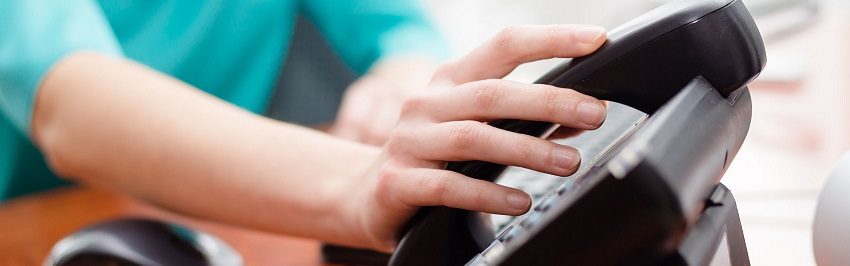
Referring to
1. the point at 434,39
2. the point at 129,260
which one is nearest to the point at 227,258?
the point at 129,260

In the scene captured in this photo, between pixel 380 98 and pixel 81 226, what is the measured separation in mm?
266

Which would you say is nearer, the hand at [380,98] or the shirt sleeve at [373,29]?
the hand at [380,98]

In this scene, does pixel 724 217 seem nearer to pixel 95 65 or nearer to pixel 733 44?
pixel 733 44

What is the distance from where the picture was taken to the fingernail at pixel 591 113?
0.34 m

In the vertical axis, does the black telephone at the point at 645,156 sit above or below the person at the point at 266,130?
above

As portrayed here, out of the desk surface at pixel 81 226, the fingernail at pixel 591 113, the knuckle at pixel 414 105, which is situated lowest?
the desk surface at pixel 81 226

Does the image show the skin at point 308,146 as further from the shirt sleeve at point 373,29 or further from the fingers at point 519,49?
the shirt sleeve at point 373,29

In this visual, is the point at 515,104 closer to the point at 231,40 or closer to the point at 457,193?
the point at 457,193

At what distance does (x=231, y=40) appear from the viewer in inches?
38.6

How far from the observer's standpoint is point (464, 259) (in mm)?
383

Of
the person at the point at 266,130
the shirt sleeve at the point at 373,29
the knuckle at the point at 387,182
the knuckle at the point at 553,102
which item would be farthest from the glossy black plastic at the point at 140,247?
the shirt sleeve at the point at 373,29

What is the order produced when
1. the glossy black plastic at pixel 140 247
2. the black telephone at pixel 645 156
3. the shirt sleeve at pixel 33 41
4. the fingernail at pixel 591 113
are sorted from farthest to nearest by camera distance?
the shirt sleeve at pixel 33 41, the glossy black plastic at pixel 140 247, the fingernail at pixel 591 113, the black telephone at pixel 645 156

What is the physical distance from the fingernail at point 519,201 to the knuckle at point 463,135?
0.03 metres

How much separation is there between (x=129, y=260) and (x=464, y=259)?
0.21 meters
